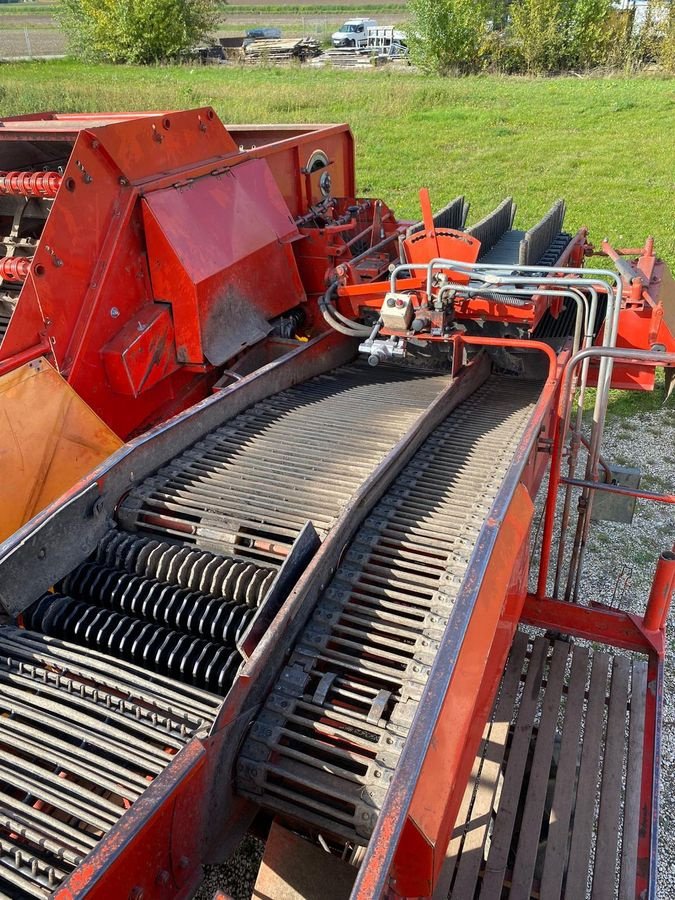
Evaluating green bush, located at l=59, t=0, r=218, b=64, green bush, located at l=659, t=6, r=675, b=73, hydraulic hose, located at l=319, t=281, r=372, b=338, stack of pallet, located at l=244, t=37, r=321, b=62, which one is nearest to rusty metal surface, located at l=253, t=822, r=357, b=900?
hydraulic hose, located at l=319, t=281, r=372, b=338

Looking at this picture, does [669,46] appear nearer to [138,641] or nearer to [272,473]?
[272,473]

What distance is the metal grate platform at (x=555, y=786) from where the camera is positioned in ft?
9.09

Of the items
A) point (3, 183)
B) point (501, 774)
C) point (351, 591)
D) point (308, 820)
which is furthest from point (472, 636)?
point (3, 183)

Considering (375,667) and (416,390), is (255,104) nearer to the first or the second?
(416,390)

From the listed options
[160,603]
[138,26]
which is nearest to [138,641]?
[160,603]

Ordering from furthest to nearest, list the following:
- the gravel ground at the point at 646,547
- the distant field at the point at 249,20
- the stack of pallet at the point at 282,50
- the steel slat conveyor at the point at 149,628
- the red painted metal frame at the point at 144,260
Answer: the distant field at the point at 249,20 → the stack of pallet at the point at 282,50 → the red painted metal frame at the point at 144,260 → the gravel ground at the point at 646,547 → the steel slat conveyor at the point at 149,628

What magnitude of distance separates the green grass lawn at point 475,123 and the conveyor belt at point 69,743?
33.4 ft

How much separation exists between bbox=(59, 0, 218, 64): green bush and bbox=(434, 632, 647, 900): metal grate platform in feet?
97.5

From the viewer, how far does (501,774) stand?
3203 millimetres

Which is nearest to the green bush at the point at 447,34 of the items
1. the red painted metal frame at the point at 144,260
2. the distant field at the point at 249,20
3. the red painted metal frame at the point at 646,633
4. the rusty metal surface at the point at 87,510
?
the distant field at the point at 249,20

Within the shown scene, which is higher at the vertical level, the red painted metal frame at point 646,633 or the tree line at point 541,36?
the tree line at point 541,36

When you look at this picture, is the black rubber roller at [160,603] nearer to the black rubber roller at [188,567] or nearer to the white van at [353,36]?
the black rubber roller at [188,567]

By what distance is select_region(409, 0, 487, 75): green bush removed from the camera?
24.5 meters

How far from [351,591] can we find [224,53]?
31.6 metres
